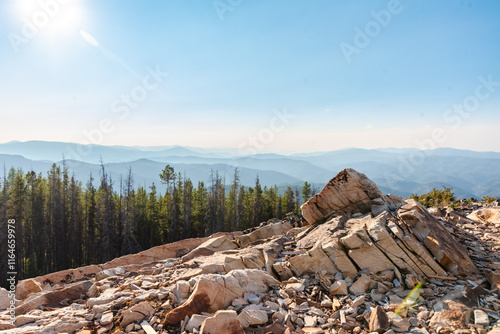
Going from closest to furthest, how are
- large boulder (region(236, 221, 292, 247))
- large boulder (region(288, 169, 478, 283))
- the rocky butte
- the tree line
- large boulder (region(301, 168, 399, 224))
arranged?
the rocky butte, large boulder (region(288, 169, 478, 283)), large boulder (region(301, 168, 399, 224)), large boulder (region(236, 221, 292, 247)), the tree line

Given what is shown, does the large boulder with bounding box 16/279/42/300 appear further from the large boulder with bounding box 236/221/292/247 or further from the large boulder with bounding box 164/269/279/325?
the large boulder with bounding box 236/221/292/247

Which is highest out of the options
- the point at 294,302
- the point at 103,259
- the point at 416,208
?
the point at 416,208

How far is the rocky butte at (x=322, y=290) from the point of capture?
26.2 ft

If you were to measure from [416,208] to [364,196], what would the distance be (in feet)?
9.15

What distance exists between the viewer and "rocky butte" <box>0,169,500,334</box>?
26.2 ft

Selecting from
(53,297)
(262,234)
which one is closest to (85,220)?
(262,234)

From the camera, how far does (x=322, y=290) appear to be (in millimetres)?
10242

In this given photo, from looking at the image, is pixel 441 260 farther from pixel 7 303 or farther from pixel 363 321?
pixel 7 303

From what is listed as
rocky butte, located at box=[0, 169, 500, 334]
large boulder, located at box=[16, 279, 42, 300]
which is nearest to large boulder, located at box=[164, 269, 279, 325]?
rocky butte, located at box=[0, 169, 500, 334]

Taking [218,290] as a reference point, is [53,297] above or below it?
below

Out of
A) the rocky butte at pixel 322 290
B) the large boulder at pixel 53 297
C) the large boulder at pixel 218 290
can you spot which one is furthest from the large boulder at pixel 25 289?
the large boulder at pixel 218 290

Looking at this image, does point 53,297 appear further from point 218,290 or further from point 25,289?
point 218,290

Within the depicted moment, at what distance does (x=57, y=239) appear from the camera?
44500 mm

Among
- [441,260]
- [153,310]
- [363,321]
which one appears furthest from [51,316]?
[441,260]
